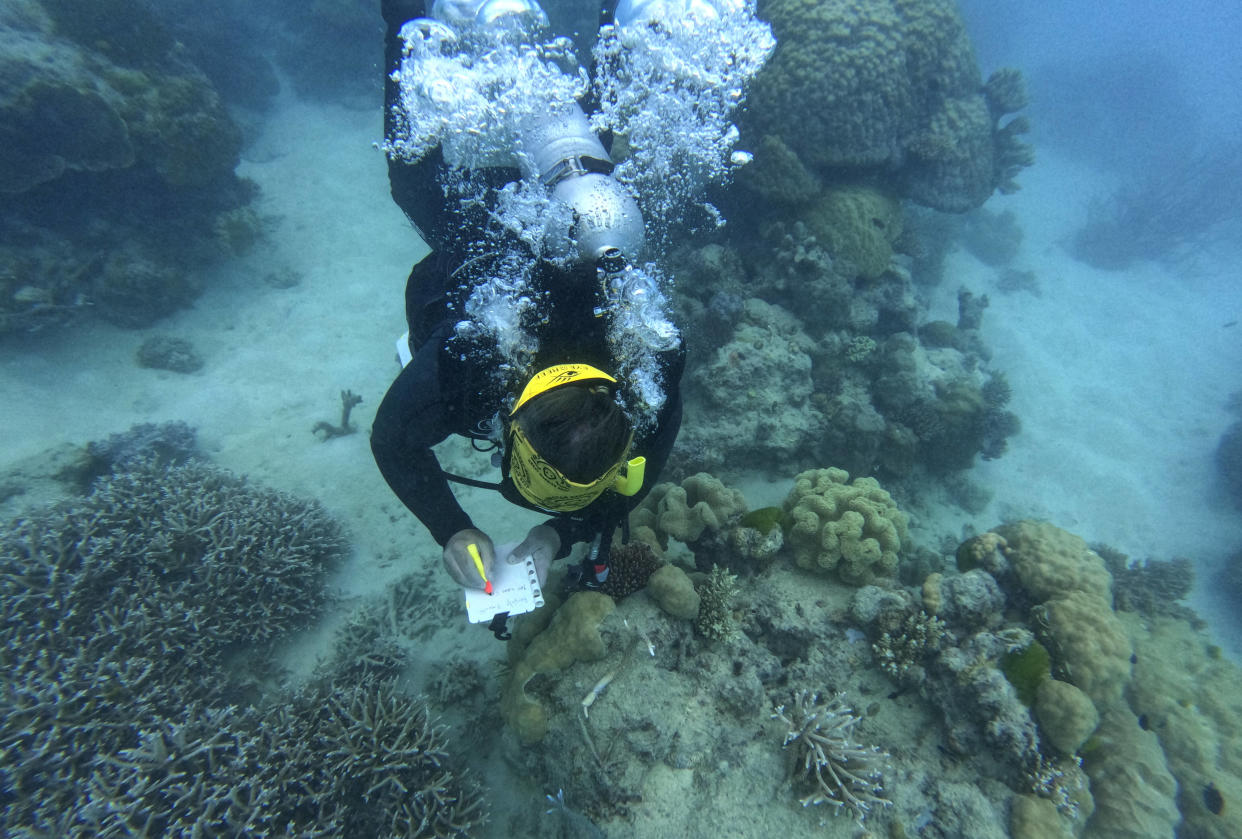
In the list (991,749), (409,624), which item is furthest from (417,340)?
(991,749)

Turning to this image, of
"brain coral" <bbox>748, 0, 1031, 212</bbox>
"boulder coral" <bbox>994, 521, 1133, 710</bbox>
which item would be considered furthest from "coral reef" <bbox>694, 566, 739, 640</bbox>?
"brain coral" <bbox>748, 0, 1031, 212</bbox>

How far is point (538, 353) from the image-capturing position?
2.79 metres

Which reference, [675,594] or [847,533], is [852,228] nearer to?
[847,533]

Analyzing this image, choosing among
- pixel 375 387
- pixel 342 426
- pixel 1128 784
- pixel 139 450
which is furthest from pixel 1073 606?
pixel 139 450

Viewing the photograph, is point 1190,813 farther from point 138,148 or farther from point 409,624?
point 138,148

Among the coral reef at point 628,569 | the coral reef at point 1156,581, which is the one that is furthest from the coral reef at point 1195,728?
the coral reef at point 628,569

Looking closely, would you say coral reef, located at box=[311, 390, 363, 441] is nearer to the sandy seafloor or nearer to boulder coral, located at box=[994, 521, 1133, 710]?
the sandy seafloor

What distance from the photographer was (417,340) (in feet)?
10.7

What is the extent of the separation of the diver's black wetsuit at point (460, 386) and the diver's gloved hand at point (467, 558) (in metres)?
0.19

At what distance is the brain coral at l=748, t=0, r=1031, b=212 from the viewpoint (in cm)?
800

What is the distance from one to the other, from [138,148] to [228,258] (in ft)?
6.57

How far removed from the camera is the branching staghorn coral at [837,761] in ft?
9.72

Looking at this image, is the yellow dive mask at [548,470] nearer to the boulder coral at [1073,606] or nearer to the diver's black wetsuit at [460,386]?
the diver's black wetsuit at [460,386]

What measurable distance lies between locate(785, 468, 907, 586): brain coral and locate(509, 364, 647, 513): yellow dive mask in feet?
8.67
